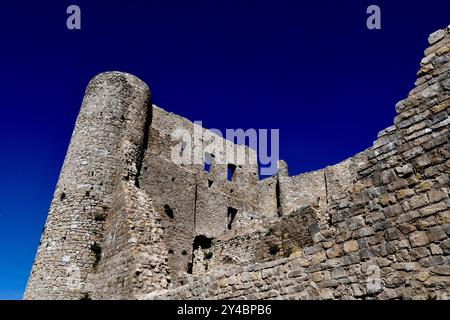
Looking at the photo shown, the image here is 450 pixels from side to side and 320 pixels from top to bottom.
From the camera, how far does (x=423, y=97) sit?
18.1ft

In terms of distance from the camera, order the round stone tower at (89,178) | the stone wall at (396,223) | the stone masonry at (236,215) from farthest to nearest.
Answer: the round stone tower at (89,178)
the stone masonry at (236,215)
the stone wall at (396,223)

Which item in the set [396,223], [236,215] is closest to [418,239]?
[396,223]

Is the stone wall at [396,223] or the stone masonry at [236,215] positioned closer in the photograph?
the stone wall at [396,223]

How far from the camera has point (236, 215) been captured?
2184 cm

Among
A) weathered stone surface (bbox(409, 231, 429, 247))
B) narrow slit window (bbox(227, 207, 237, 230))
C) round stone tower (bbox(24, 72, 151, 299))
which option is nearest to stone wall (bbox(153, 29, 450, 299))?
weathered stone surface (bbox(409, 231, 429, 247))

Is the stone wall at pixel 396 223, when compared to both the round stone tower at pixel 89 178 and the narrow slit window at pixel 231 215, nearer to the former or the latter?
the round stone tower at pixel 89 178

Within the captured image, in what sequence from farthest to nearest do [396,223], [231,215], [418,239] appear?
[231,215], [396,223], [418,239]

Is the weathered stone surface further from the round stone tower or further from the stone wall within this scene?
the round stone tower

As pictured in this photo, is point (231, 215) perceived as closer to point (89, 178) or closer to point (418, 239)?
point (89, 178)

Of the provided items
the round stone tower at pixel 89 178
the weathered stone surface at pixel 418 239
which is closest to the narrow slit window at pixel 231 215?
the round stone tower at pixel 89 178

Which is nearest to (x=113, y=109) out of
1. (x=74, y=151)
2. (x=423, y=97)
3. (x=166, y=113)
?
(x=74, y=151)

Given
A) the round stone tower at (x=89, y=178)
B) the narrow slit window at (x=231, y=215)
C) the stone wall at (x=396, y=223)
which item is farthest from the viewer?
the narrow slit window at (x=231, y=215)

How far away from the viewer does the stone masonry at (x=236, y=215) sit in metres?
5.10
